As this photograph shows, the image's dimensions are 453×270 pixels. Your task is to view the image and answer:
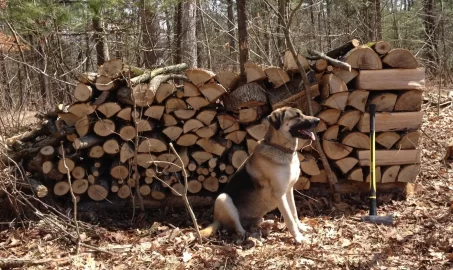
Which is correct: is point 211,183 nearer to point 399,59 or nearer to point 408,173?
point 408,173

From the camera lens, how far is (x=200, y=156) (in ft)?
18.4

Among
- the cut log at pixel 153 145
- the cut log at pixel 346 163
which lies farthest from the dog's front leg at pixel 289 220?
the cut log at pixel 153 145

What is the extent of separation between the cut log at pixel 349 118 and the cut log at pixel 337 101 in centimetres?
13

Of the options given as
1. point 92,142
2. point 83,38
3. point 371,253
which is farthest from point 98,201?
point 83,38

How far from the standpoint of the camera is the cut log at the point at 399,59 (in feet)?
17.6

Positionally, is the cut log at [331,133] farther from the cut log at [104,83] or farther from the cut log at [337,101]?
the cut log at [104,83]

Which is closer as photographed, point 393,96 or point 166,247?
point 166,247

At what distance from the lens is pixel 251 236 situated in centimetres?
465

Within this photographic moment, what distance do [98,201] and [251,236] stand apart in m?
2.27

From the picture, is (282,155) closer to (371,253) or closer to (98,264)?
(371,253)

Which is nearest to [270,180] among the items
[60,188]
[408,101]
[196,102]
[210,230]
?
[210,230]

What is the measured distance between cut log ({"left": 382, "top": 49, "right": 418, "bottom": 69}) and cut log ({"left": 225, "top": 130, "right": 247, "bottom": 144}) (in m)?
2.08

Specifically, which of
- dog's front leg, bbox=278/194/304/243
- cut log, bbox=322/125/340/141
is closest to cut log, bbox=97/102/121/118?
dog's front leg, bbox=278/194/304/243

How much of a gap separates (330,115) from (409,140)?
116 centimetres
